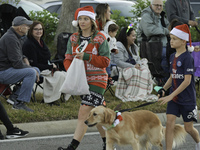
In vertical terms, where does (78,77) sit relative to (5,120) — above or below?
above

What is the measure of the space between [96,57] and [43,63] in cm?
397

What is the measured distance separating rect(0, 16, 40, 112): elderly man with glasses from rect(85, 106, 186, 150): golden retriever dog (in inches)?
128

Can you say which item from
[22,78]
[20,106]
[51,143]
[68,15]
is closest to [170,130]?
[51,143]

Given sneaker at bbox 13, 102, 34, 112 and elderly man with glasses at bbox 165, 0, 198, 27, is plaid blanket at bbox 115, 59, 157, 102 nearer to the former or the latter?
elderly man with glasses at bbox 165, 0, 198, 27

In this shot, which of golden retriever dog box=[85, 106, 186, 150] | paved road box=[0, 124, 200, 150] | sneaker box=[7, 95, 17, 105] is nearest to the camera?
golden retriever dog box=[85, 106, 186, 150]

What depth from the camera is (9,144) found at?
6508 millimetres

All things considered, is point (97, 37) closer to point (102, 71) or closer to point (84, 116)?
point (102, 71)

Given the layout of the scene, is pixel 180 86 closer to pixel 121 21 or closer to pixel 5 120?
pixel 5 120

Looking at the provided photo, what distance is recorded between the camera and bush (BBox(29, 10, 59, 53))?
44.4 ft

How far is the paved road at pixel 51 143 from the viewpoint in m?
6.39

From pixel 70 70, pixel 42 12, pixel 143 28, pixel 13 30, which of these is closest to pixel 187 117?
pixel 70 70

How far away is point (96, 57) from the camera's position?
217 inches

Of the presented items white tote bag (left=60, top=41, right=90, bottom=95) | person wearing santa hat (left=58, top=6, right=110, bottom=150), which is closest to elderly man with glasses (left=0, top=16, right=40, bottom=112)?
person wearing santa hat (left=58, top=6, right=110, bottom=150)

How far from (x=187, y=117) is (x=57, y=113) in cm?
294
